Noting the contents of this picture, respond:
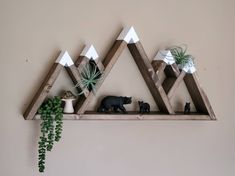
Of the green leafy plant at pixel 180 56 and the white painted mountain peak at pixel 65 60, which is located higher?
the green leafy plant at pixel 180 56

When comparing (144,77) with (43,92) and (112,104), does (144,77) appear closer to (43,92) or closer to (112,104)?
(112,104)

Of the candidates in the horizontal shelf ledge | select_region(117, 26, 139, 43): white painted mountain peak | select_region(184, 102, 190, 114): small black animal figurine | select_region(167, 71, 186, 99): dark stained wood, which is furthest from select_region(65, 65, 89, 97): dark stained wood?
select_region(184, 102, 190, 114): small black animal figurine

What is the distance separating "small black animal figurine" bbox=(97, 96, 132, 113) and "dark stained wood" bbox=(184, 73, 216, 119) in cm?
39

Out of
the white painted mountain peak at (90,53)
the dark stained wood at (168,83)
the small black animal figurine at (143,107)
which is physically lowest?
the small black animal figurine at (143,107)

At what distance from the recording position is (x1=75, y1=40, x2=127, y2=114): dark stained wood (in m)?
1.67

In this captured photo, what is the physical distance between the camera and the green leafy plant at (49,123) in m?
1.59

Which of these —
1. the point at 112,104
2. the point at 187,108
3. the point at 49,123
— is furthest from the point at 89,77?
the point at 187,108

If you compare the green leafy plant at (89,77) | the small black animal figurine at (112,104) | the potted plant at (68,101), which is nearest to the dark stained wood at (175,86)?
the small black animal figurine at (112,104)

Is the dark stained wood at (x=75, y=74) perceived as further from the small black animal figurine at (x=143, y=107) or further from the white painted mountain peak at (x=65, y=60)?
the small black animal figurine at (x=143, y=107)

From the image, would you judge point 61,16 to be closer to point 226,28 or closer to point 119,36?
point 119,36

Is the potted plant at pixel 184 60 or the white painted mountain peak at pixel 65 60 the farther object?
the potted plant at pixel 184 60

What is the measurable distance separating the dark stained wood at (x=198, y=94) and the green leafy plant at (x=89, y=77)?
512 mm

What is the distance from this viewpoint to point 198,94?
1929mm

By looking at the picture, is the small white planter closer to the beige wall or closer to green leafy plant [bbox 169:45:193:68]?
the beige wall
